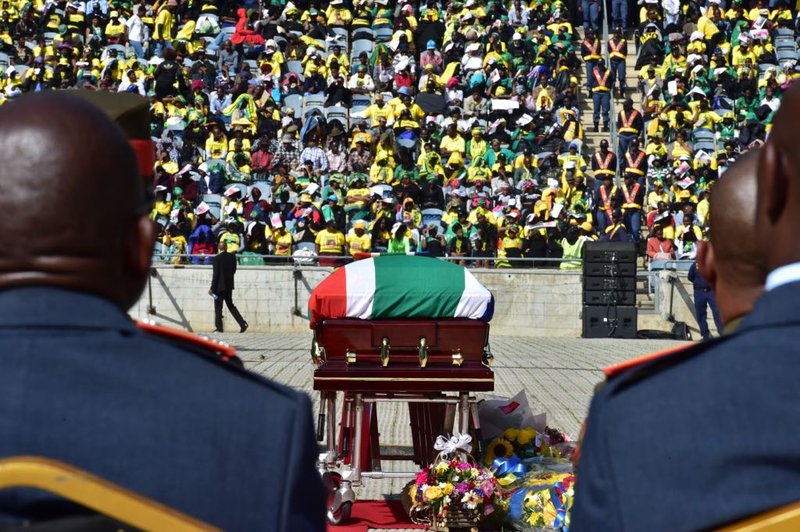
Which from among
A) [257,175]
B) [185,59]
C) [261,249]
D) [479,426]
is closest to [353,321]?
→ [479,426]

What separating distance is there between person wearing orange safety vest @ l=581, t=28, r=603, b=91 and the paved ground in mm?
8311

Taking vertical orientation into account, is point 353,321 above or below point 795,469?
below

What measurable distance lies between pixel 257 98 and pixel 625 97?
814cm

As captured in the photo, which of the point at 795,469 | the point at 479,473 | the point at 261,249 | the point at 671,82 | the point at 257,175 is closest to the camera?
the point at 795,469

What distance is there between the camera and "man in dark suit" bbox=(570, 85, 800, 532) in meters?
1.78

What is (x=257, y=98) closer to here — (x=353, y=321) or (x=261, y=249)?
(x=261, y=249)

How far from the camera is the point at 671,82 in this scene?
Answer: 26.7 m

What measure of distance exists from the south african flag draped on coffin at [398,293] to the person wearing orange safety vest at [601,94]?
20.1m

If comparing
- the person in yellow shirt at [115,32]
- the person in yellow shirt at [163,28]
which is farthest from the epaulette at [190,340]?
the person in yellow shirt at [115,32]

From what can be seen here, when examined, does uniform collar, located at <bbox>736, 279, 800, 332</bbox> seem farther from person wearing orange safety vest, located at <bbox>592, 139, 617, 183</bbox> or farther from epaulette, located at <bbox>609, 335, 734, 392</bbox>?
person wearing orange safety vest, located at <bbox>592, 139, 617, 183</bbox>

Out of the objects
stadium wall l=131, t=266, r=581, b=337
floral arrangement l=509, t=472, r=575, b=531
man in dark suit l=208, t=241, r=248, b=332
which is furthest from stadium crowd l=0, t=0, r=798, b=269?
floral arrangement l=509, t=472, r=575, b=531

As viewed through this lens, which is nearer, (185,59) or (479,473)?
(479,473)

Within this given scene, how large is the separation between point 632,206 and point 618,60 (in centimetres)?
568

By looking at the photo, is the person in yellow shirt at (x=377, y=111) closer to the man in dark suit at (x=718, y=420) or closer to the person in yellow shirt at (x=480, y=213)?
the person in yellow shirt at (x=480, y=213)
